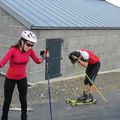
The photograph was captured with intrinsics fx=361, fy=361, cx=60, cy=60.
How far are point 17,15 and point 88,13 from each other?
6.44 metres

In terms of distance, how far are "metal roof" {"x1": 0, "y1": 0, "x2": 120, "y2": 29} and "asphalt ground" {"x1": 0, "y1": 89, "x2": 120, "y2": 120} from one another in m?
4.24

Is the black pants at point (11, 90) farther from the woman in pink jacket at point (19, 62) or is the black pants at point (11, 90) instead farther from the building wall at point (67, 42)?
the building wall at point (67, 42)

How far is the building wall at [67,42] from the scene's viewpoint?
45.1ft

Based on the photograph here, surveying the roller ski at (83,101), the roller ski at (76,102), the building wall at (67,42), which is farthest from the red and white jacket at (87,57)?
the building wall at (67,42)

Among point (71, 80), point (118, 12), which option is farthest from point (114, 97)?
point (118, 12)

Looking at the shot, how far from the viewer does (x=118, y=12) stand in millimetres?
24281

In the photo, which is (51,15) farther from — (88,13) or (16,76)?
(16,76)

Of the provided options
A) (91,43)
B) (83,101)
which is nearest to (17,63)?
(83,101)

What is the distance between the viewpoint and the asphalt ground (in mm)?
8859

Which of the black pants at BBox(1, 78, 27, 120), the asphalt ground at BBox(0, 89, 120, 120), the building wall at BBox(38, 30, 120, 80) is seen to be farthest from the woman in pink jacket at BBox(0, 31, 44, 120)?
the building wall at BBox(38, 30, 120, 80)

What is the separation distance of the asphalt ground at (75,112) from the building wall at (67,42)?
129 inches

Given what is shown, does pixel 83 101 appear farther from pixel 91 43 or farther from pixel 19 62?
pixel 91 43

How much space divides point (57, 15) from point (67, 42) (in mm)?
1639

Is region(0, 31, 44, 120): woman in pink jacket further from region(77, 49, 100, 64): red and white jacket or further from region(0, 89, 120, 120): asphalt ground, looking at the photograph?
→ region(77, 49, 100, 64): red and white jacket
